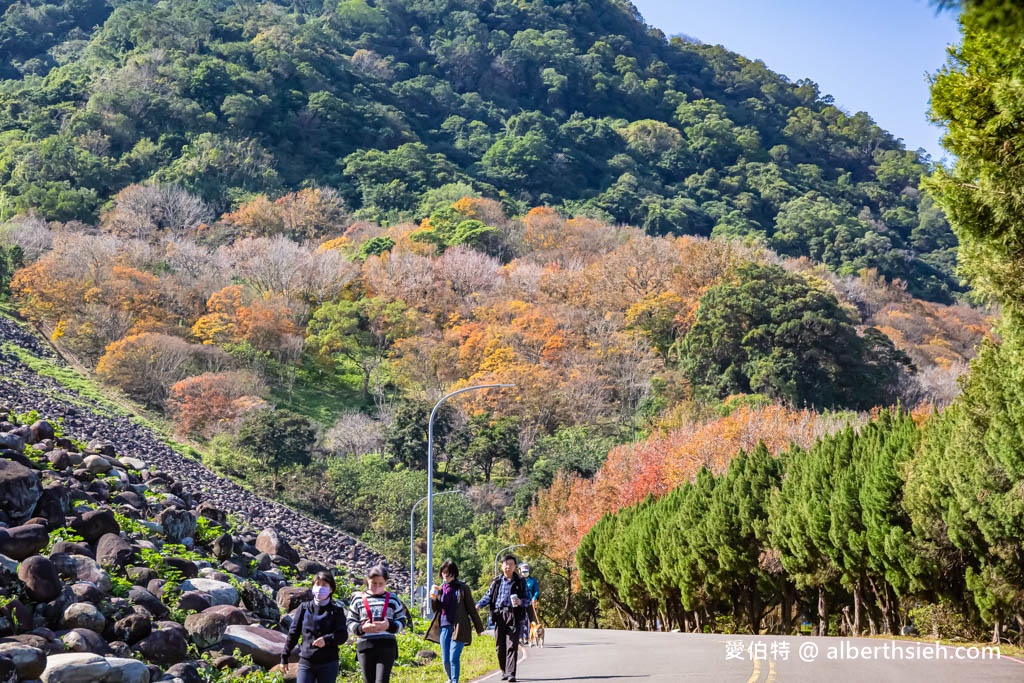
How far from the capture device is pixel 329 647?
32.4 ft

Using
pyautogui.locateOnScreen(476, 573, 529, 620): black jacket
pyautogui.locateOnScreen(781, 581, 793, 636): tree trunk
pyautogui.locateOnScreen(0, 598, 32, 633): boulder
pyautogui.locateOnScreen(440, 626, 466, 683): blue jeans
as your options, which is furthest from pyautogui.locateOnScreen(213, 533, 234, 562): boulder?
pyautogui.locateOnScreen(781, 581, 793, 636): tree trunk

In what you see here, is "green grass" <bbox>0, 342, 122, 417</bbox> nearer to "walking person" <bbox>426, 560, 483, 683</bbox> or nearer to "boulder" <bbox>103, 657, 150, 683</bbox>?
"boulder" <bbox>103, 657, 150, 683</bbox>

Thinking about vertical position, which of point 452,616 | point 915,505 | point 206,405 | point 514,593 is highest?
point 206,405

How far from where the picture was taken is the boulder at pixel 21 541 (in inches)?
581

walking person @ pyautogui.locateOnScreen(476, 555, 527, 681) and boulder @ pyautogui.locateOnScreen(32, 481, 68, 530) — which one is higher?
boulder @ pyautogui.locateOnScreen(32, 481, 68, 530)

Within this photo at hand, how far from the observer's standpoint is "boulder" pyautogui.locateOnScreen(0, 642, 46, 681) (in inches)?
460

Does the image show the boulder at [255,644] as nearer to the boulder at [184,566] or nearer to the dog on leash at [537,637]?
the boulder at [184,566]

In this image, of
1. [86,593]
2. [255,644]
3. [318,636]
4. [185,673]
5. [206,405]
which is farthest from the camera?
[206,405]

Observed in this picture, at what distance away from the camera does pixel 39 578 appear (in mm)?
13750

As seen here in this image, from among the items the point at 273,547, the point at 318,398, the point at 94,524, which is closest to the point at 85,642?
the point at 94,524

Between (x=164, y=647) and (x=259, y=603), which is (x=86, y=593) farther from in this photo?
(x=259, y=603)

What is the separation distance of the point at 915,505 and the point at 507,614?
12793 millimetres

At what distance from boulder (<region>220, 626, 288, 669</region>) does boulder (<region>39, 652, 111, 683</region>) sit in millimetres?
2950

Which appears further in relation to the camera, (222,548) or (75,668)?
(222,548)
